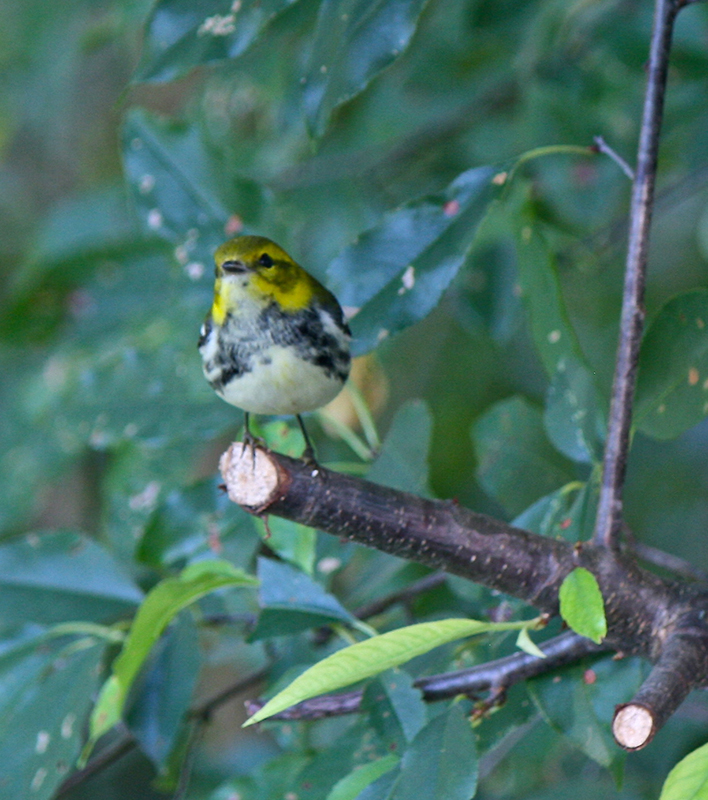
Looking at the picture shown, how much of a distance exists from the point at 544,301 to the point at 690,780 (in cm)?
61

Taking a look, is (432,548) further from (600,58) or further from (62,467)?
(600,58)

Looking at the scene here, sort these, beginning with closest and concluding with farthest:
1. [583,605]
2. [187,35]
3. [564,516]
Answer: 1. [583,605]
2. [187,35]
3. [564,516]

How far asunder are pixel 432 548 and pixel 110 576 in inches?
23.6

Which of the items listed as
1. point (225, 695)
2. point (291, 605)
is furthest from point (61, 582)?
point (291, 605)

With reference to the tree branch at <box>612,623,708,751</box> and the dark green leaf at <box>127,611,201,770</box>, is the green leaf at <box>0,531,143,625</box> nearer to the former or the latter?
the dark green leaf at <box>127,611,201,770</box>

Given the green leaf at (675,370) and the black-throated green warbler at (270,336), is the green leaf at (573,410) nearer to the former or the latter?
the green leaf at (675,370)

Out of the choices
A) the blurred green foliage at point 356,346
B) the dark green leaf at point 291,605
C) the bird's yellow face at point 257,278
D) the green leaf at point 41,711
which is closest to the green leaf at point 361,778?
the blurred green foliage at point 356,346

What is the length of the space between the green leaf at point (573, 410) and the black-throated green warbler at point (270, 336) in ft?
0.85

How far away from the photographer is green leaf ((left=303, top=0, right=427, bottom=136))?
1.00m

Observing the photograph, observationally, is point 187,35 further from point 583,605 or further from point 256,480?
point 583,605

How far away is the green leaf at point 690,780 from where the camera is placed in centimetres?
A: 74

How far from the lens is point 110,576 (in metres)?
1.36

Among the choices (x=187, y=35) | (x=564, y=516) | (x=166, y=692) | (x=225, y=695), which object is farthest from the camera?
(x=225, y=695)

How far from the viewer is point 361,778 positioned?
0.97 meters
